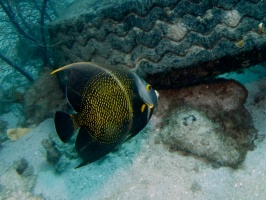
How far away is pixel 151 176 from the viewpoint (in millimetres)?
2963

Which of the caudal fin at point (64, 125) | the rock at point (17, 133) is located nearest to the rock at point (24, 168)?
the rock at point (17, 133)

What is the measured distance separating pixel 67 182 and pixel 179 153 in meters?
1.49

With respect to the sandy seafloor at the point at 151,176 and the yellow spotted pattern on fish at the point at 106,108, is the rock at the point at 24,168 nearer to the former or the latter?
the sandy seafloor at the point at 151,176

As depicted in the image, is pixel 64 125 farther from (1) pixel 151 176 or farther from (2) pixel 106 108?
(1) pixel 151 176

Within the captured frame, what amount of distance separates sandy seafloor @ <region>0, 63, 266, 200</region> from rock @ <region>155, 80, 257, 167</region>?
0.33ft

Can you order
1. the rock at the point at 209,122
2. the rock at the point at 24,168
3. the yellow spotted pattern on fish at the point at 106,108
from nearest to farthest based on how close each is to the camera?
the yellow spotted pattern on fish at the point at 106,108
the rock at the point at 209,122
the rock at the point at 24,168

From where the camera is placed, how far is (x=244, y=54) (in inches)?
105

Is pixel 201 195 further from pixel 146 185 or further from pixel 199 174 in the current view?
pixel 146 185

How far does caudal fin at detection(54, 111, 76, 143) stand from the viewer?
5.37 ft

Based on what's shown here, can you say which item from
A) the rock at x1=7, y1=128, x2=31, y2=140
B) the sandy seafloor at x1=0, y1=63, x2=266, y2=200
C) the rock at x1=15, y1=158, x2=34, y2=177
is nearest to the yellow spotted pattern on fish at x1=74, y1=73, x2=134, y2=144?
the sandy seafloor at x1=0, y1=63, x2=266, y2=200

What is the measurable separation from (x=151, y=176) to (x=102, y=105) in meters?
1.63

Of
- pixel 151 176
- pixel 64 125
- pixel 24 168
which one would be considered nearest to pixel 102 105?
pixel 64 125

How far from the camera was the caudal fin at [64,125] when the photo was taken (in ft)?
5.37

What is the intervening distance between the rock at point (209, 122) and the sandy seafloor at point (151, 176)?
100 millimetres
